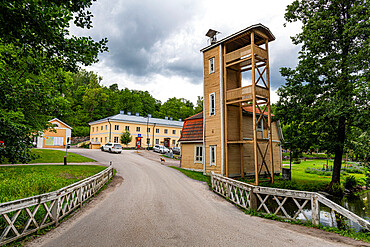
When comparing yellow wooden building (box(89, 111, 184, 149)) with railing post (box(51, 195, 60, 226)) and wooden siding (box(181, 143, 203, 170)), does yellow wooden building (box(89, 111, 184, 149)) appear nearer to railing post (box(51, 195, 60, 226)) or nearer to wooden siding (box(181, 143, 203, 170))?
wooden siding (box(181, 143, 203, 170))

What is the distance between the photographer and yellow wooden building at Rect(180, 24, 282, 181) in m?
16.2

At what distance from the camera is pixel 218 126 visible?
17641 millimetres

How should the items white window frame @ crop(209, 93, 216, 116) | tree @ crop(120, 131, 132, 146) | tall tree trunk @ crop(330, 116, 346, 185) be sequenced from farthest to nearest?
tree @ crop(120, 131, 132, 146)
white window frame @ crop(209, 93, 216, 116)
tall tree trunk @ crop(330, 116, 346, 185)

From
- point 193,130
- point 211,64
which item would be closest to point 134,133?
point 193,130

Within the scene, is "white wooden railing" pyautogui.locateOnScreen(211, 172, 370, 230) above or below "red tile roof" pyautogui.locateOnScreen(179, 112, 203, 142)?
below

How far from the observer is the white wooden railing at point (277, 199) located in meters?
6.15

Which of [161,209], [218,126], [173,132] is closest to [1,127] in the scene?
[161,209]

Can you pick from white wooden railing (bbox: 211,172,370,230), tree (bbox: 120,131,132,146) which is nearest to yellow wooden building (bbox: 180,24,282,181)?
white wooden railing (bbox: 211,172,370,230)

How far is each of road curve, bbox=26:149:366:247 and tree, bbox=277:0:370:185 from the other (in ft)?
31.3

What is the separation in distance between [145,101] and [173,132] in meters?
24.3

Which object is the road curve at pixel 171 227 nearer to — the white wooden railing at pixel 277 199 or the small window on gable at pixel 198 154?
the white wooden railing at pixel 277 199

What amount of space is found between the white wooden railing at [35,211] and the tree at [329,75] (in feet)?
46.5

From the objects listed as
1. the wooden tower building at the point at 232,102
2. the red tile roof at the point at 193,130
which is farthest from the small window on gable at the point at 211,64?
the red tile roof at the point at 193,130

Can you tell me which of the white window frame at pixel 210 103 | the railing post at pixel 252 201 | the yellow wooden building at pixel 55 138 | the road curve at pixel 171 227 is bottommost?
the road curve at pixel 171 227
